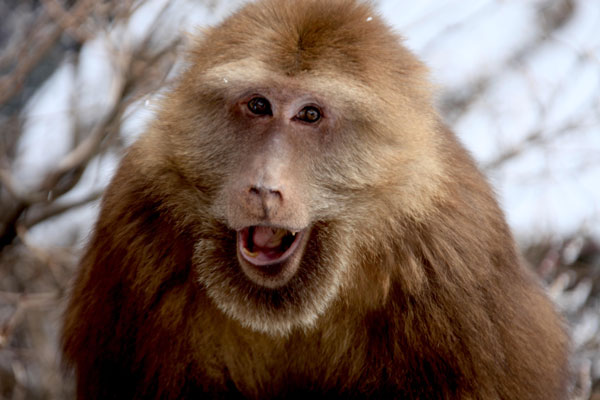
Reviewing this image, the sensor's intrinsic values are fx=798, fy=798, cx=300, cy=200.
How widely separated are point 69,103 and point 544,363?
4215 mm

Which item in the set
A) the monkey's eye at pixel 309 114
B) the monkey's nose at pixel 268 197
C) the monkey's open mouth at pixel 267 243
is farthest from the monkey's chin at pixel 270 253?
the monkey's eye at pixel 309 114

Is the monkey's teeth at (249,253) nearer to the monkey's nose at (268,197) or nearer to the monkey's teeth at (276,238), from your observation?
the monkey's teeth at (276,238)

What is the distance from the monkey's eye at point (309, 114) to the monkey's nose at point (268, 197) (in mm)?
426

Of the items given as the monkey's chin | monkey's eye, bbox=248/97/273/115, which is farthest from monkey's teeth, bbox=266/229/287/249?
monkey's eye, bbox=248/97/273/115

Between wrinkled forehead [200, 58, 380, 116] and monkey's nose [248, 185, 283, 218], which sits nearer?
monkey's nose [248, 185, 283, 218]

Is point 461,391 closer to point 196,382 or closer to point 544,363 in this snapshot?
point 544,363

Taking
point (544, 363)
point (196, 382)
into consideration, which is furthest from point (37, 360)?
point (544, 363)

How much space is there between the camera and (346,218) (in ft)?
10.4

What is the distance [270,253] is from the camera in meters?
3.09

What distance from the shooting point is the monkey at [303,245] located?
10.1ft

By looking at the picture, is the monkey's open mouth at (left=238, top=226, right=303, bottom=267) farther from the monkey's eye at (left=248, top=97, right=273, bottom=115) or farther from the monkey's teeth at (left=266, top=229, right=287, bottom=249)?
the monkey's eye at (left=248, top=97, right=273, bottom=115)

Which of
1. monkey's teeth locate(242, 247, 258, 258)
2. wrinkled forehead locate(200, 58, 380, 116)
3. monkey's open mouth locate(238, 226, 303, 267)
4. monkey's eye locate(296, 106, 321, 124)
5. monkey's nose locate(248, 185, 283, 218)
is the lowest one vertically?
monkey's teeth locate(242, 247, 258, 258)

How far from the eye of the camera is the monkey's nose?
9.11ft

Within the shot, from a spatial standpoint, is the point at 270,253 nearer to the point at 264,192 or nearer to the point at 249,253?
the point at 249,253
